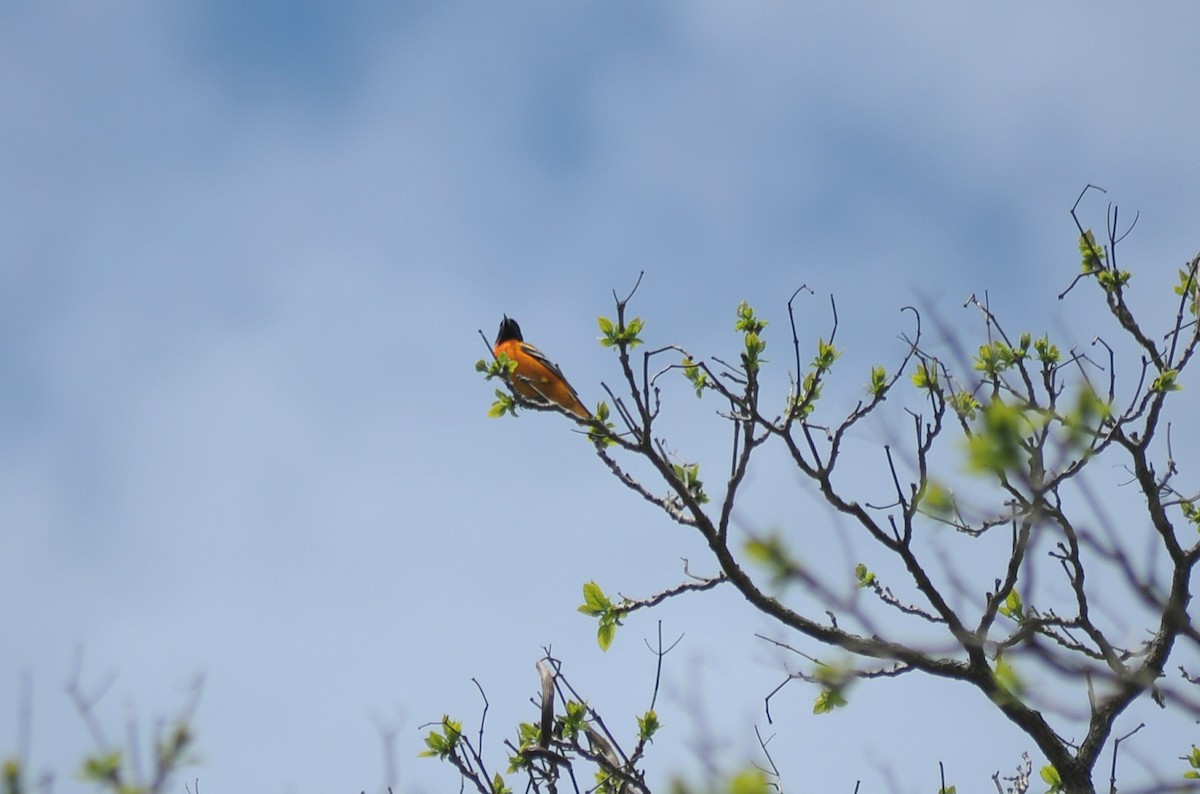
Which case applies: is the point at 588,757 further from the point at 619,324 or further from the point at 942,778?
the point at 619,324

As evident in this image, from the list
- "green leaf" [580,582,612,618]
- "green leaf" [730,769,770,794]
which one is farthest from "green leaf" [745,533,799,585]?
"green leaf" [580,582,612,618]

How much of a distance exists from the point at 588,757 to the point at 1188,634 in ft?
10.6

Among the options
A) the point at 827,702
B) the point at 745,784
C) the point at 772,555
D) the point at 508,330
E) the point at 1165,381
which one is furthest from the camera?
the point at 508,330

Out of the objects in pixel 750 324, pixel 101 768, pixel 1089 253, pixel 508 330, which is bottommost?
pixel 101 768

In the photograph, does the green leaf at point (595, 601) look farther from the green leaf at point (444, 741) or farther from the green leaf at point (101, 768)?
the green leaf at point (101, 768)

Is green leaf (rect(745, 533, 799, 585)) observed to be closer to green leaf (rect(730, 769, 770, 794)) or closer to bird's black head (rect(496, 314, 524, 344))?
green leaf (rect(730, 769, 770, 794))

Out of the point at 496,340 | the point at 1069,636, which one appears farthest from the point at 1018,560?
the point at 496,340

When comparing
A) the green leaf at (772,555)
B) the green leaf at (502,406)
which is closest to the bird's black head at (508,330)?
the green leaf at (502,406)

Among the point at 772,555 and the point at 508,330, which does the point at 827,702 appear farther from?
the point at 508,330

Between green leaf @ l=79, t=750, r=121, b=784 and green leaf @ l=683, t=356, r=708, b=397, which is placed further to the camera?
green leaf @ l=683, t=356, r=708, b=397

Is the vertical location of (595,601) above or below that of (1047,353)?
below

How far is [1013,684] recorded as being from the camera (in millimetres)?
4043

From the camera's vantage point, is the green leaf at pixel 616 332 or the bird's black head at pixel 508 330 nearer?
the green leaf at pixel 616 332

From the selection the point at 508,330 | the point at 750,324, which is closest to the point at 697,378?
the point at 750,324
